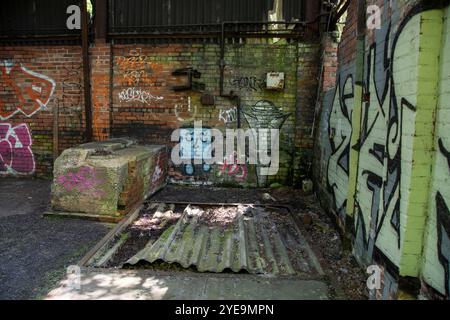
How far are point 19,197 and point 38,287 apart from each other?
350 cm

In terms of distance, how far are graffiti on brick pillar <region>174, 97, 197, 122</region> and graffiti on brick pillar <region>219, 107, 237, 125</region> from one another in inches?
21.9

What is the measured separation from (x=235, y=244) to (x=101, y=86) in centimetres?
465

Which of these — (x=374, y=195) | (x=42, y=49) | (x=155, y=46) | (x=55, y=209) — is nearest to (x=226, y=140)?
(x=155, y=46)

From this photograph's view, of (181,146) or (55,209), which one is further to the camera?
(181,146)

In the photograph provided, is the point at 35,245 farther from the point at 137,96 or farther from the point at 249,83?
the point at 249,83

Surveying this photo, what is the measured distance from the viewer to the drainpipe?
6641 mm

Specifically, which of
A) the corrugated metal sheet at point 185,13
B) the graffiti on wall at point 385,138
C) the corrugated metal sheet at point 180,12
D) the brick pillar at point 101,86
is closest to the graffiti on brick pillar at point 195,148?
the brick pillar at point 101,86

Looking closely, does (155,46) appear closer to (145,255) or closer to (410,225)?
(145,255)

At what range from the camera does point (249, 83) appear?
6.63 m

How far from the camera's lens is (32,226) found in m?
A: 4.37

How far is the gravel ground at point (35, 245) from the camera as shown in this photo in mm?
2986

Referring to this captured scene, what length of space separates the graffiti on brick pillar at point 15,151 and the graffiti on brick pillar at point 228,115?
4.28 metres

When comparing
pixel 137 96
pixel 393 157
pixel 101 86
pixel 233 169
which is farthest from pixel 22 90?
pixel 393 157

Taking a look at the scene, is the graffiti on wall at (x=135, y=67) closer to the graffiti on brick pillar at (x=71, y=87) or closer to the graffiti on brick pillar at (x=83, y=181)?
the graffiti on brick pillar at (x=71, y=87)
